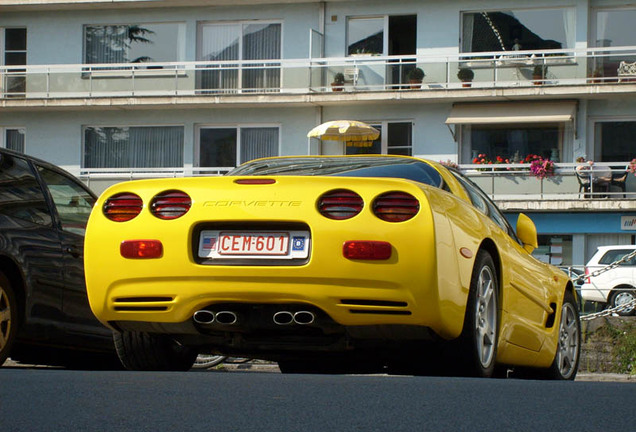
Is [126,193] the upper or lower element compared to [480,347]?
upper

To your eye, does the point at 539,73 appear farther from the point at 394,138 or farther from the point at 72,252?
the point at 72,252

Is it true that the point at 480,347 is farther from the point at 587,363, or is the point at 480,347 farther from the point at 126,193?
the point at 587,363

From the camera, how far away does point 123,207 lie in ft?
20.8

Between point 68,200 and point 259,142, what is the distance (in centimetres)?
2575

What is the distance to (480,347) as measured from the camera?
6.43 metres

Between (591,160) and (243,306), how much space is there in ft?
88.8

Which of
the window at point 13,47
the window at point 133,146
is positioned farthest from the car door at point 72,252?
the window at point 13,47

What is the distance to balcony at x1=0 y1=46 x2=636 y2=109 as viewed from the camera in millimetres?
31500

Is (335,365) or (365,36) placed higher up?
(365,36)

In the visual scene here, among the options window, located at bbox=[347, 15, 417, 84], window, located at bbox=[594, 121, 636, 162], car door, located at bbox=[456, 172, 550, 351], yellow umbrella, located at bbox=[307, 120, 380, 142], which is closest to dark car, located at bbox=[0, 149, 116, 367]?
car door, located at bbox=[456, 172, 550, 351]

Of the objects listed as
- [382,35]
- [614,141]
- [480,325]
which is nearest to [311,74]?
[382,35]

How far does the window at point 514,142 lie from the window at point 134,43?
360 inches

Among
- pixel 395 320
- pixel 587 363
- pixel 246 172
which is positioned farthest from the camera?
pixel 587 363

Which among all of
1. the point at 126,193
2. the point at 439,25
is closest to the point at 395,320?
the point at 126,193
